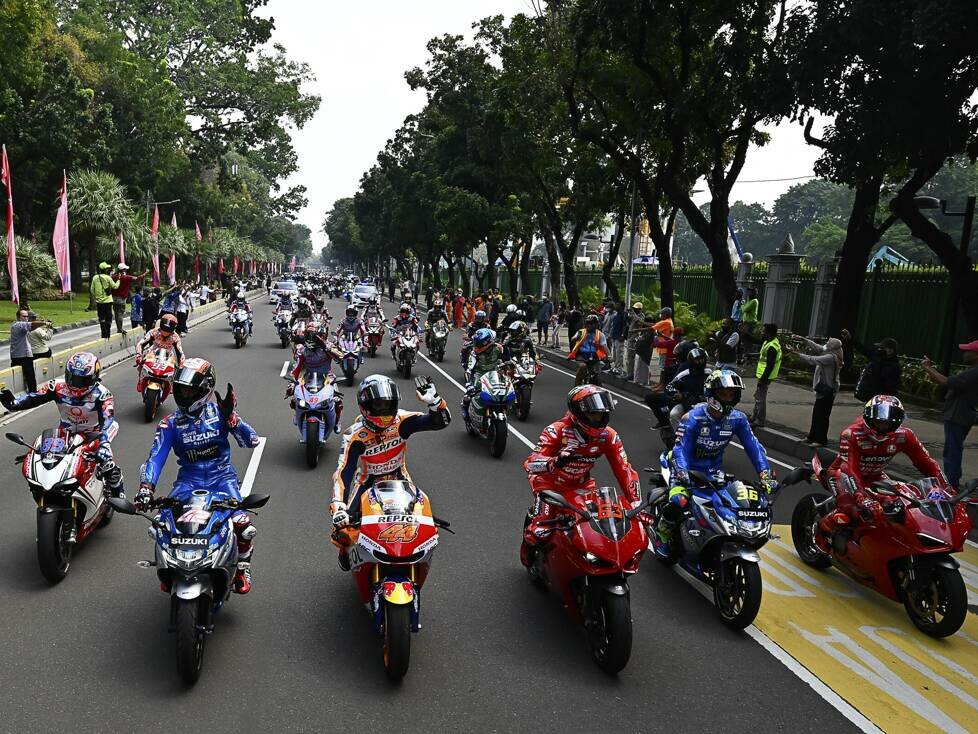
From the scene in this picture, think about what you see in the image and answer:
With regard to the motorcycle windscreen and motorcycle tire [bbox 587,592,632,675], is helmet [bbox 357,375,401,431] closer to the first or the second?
the motorcycle windscreen

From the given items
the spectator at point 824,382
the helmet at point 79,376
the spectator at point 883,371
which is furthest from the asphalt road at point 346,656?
the spectator at point 824,382

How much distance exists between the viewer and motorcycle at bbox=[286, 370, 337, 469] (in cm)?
962

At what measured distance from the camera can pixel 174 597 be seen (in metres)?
4.42

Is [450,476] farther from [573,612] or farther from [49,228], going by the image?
[49,228]

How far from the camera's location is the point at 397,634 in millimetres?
4426

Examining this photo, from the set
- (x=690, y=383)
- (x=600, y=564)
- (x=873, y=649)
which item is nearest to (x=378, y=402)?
(x=600, y=564)

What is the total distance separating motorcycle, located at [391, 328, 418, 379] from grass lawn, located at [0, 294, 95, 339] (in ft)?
38.9

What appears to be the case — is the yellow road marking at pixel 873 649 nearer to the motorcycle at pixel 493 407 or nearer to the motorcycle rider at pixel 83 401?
the motorcycle at pixel 493 407

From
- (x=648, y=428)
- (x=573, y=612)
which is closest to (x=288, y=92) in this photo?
(x=648, y=428)

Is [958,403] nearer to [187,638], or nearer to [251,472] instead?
[251,472]

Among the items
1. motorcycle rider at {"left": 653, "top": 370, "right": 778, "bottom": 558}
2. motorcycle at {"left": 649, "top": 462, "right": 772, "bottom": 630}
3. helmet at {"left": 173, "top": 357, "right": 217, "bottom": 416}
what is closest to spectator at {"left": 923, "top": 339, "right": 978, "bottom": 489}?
motorcycle rider at {"left": 653, "top": 370, "right": 778, "bottom": 558}

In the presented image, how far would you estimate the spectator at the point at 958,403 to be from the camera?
28.3ft

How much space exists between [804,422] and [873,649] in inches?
361

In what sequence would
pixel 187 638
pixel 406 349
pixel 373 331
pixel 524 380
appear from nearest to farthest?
1. pixel 187 638
2. pixel 524 380
3. pixel 406 349
4. pixel 373 331
